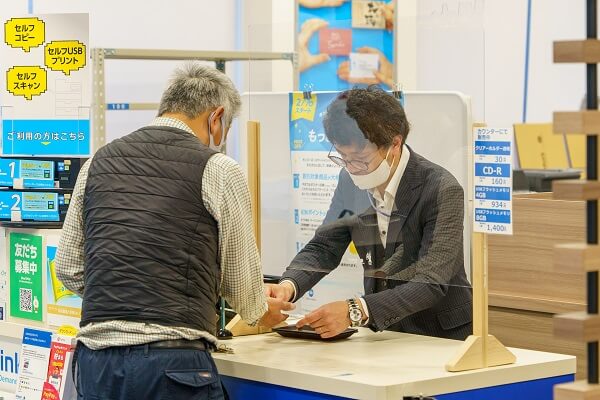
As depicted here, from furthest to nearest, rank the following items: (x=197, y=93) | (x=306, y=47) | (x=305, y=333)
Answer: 1. (x=306, y=47)
2. (x=305, y=333)
3. (x=197, y=93)

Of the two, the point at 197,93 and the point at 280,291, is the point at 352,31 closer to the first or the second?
the point at 280,291

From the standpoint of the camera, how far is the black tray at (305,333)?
3.23m

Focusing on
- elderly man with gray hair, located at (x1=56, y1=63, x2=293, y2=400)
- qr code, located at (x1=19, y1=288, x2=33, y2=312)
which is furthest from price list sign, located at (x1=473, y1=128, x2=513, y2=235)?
qr code, located at (x1=19, y1=288, x2=33, y2=312)

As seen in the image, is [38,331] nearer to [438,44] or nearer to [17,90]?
[17,90]

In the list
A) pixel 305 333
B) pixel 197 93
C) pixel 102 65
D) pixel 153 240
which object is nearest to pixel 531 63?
pixel 102 65

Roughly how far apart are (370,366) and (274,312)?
1.51 ft

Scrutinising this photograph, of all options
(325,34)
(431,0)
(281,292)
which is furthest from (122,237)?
(325,34)

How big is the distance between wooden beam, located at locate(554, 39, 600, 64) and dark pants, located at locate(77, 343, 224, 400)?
1.40 m

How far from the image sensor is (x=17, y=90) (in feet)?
13.1

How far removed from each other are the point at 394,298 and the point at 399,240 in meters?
0.17

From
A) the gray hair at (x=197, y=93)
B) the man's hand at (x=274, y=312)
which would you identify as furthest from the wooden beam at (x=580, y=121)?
the man's hand at (x=274, y=312)

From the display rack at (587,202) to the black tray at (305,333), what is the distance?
155 cm

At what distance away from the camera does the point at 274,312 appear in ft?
10.4

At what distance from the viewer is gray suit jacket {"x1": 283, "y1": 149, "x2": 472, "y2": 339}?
10.1ft
